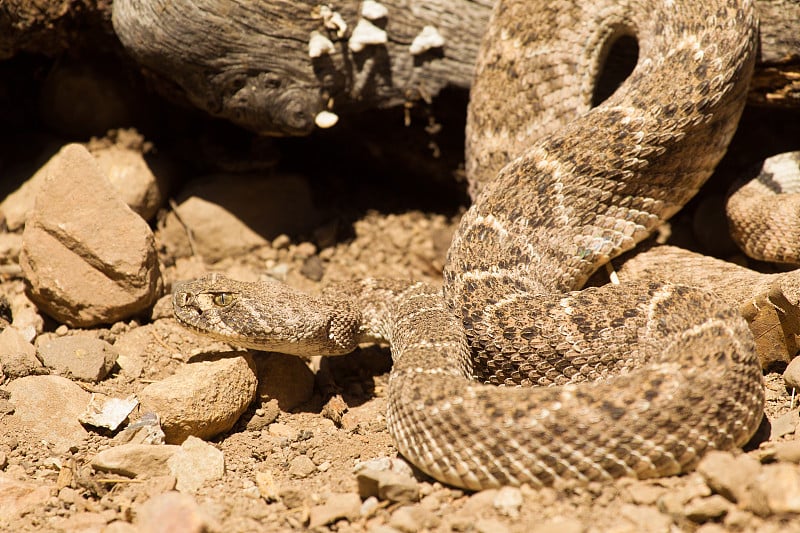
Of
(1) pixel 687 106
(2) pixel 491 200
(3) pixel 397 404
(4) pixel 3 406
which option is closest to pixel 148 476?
(4) pixel 3 406

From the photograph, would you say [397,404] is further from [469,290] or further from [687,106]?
[687,106]

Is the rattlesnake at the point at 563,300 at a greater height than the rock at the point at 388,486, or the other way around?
the rattlesnake at the point at 563,300

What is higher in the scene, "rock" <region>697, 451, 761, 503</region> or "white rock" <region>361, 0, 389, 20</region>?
"white rock" <region>361, 0, 389, 20</region>

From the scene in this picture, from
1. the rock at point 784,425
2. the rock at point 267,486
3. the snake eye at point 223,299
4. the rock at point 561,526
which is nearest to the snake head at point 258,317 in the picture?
the snake eye at point 223,299

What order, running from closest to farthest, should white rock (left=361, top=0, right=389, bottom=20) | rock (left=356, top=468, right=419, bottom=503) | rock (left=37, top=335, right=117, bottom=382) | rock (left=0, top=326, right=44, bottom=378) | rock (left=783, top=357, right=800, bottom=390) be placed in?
rock (left=356, top=468, right=419, bottom=503) < rock (left=783, top=357, right=800, bottom=390) < rock (left=0, top=326, right=44, bottom=378) < rock (left=37, top=335, right=117, bottom=382) < white rock (left=361, top=0, right=389, bottom=20)

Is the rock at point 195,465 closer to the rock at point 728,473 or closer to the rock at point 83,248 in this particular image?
the rock at point 83,248

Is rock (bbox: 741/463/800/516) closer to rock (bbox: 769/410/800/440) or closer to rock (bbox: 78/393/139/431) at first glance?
rock (bbox: 769/410/800/440)

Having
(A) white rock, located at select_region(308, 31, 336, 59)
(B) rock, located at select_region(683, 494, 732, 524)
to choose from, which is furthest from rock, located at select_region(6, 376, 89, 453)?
(B) rock, located at select_region(683, 494, 732, 524)
